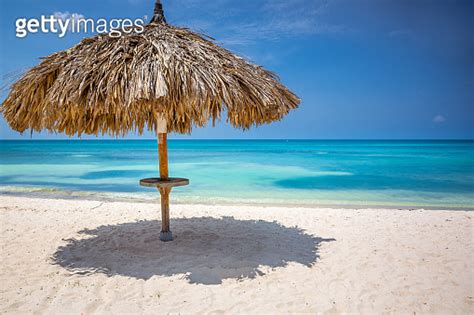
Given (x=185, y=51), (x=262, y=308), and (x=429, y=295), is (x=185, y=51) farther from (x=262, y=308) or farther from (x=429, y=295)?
(x=429, y=295)

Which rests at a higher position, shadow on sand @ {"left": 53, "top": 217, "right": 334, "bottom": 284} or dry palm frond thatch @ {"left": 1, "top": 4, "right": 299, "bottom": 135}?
dry palm frond thatch @ {"left": 1, "top": 4, "right": 299, "bottom": 135}

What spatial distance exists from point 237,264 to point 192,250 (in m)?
0.65

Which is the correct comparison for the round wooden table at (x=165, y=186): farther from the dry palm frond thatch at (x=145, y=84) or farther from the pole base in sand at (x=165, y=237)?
the dry palm frond thatch at (x=145, y=84)

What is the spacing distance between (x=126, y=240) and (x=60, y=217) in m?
1.91

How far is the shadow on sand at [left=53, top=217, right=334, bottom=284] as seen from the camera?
315 centimetres

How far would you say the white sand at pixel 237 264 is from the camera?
258 cm

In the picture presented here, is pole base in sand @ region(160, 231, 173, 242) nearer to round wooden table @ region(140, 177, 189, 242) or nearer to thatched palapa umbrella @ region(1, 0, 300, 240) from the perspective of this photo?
round wooden table @ region(140, 177, 189, 242)

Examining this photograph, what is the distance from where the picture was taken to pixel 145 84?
2689mm

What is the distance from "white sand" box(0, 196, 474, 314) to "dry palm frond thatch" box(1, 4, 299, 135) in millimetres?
1419

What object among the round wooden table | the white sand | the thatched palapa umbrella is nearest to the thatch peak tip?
the thatched palapa umbrella

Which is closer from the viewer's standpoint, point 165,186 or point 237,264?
point 237,264

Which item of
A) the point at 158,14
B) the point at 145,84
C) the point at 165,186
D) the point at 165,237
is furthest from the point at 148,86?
the point at 165,237

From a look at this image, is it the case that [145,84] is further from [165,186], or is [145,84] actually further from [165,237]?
[165,237]

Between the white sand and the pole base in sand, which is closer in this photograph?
the white sand
